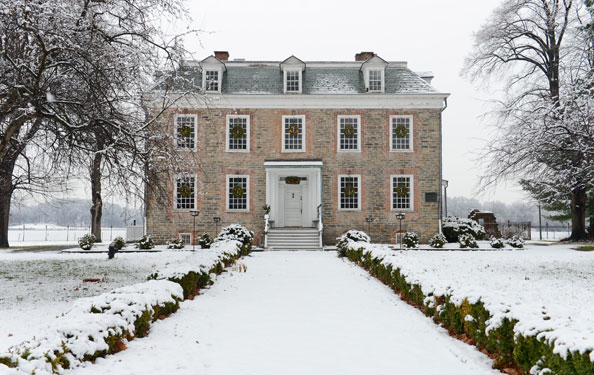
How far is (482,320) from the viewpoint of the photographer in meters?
5.65

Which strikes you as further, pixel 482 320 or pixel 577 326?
pixel 482 320

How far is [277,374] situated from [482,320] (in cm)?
262

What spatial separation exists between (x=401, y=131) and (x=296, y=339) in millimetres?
18539

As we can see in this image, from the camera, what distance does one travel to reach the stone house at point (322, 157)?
75.2 ft

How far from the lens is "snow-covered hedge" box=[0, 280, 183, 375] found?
4.12 meters

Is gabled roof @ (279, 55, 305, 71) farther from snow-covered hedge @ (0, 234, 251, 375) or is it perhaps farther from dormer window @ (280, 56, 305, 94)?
snow-covered hedge @ (0, 234, 251, 375)

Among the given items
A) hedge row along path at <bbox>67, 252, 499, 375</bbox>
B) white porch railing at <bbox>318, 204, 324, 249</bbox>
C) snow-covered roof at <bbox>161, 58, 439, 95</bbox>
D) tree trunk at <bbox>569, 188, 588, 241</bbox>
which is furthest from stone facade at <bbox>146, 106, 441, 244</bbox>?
hedge row along path at <bbox>67, 252, 499, 375</bbox>

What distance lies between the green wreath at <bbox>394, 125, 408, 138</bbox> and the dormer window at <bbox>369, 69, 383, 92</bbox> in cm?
214

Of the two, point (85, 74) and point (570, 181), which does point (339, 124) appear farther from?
point (85, 74)

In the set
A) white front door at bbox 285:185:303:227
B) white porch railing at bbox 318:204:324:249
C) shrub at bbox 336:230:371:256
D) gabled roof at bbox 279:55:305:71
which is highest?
gabled roof at bbox 279:55:305:71

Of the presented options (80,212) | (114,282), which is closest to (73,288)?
(114,282)

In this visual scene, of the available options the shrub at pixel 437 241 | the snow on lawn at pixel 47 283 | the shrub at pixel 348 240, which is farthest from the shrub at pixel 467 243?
the snow on lawn at pixel 47 283

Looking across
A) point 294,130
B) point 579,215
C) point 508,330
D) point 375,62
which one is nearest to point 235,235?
point 294,130

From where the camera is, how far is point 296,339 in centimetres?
609
